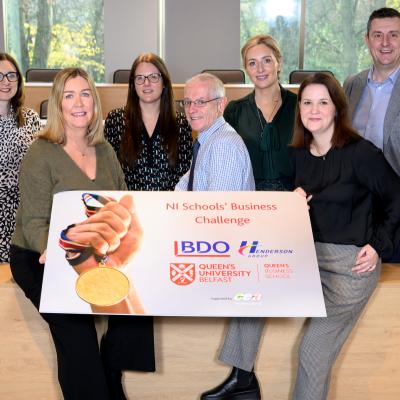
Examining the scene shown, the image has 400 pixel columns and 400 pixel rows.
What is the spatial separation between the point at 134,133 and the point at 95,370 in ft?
4.36

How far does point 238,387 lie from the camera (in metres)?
2.63

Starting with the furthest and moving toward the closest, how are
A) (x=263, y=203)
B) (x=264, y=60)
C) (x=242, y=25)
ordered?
1. (x=242, y=25)
2. (x=264, y=60)
3. (x=263, y=203)

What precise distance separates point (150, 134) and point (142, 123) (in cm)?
7

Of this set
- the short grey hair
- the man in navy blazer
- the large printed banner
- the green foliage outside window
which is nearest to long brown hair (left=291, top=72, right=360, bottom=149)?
the large printed banner

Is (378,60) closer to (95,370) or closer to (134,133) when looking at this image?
(134,133)

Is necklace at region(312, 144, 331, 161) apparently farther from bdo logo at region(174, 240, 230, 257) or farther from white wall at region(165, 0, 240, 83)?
white wall at region(165, 0, 240, 83)

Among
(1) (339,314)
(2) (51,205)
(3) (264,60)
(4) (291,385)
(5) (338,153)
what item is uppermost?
(3) (264,60)

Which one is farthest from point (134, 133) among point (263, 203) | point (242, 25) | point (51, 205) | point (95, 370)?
point (242, 25)

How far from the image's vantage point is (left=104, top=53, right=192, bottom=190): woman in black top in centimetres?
320

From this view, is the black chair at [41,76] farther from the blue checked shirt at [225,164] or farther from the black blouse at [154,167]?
the blue checked shirt at [225,164]

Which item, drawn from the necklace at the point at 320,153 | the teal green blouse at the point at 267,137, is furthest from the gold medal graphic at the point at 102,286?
the teal green blouse at the point at 267,137

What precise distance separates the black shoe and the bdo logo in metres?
0.67

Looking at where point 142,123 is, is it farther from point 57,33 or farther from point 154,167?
point 57,33

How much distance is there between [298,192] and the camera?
7.93 feet
